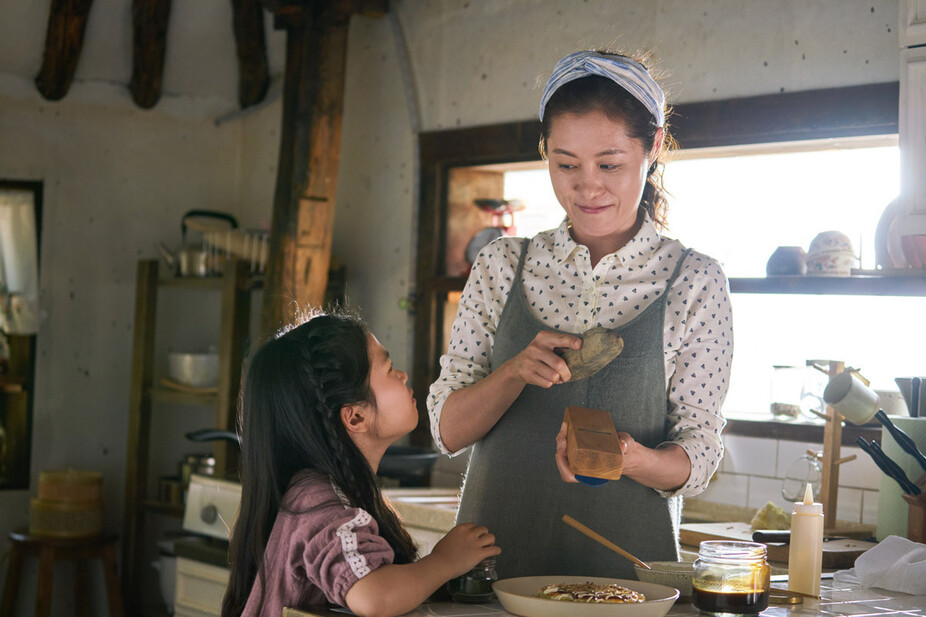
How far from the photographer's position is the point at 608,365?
5.86 feet


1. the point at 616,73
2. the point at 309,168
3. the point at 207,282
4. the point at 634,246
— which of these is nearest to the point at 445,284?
the point at 309,168

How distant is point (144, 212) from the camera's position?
4824 millimetres

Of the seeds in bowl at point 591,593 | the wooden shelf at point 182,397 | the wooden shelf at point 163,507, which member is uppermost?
the seeds in bowl at point 591,593

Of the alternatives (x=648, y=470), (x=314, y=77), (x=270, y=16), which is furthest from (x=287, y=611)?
(x=270, y=16)

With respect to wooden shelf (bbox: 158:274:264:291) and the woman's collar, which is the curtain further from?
the woman's collar

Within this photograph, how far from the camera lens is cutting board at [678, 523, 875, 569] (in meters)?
2.29

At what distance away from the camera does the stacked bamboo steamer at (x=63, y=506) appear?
4195mm

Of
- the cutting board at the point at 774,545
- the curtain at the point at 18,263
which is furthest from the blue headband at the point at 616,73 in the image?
the curtain at the point at 18,263

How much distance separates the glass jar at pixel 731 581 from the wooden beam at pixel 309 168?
259 centimetres

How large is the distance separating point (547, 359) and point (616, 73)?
51cm

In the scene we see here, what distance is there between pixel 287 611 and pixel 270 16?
11.7 feet

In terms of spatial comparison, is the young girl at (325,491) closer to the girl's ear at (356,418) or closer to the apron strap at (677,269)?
the girl's ear at (356,418)

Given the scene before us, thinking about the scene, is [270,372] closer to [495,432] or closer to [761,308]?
[495,432]

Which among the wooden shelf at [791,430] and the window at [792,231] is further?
the window at [792,231]
